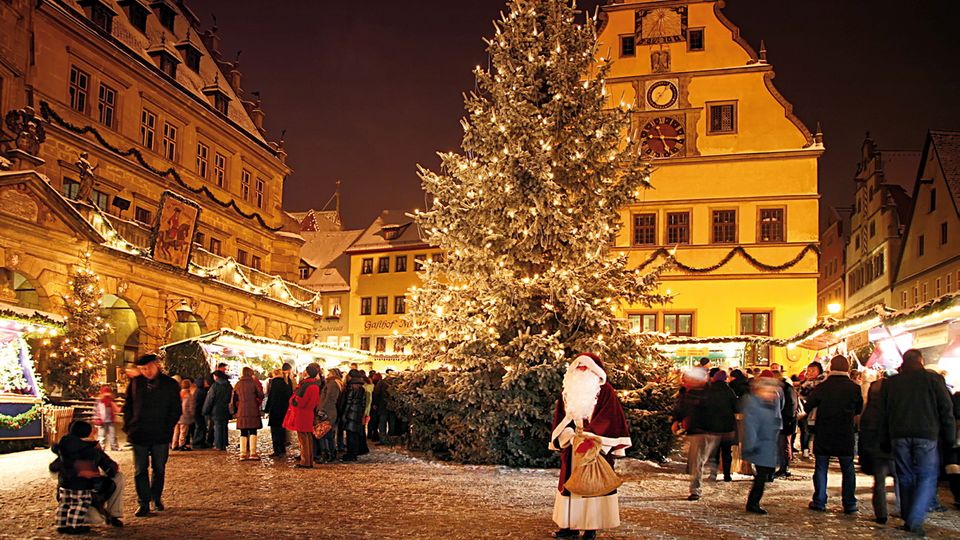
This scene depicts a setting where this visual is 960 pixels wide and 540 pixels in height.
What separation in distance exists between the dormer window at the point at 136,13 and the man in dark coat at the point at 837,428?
31.2 metres

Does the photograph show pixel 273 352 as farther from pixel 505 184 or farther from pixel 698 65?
pixel 698 65

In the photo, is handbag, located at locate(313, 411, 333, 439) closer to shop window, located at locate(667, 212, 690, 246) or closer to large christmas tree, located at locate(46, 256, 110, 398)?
large christmas tree, located at locate(46, 256, 110, 398)

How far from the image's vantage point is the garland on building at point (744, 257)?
3334 cm

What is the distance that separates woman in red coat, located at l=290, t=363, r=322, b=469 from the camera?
15190 millimetres

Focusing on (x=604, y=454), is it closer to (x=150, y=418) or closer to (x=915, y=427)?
(x=915, y=427)

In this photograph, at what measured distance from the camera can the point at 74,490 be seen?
865cm

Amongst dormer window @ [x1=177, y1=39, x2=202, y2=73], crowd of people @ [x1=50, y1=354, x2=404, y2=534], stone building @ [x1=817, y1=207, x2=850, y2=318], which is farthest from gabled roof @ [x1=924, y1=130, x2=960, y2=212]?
dormer window @ [x1=177, y1=39, x2=202, y2=73]

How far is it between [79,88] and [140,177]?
4366 millimetres

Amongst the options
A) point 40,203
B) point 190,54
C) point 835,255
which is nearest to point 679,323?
point 40,203

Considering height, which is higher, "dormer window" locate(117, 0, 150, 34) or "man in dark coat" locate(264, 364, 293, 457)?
"dormer window" locate(117, 0, 150, 34)

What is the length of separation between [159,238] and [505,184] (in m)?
18.7

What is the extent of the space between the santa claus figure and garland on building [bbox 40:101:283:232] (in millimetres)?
23438

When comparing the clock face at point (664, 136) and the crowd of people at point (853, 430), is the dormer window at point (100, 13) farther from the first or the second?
the crowd of people at point (853, 430)

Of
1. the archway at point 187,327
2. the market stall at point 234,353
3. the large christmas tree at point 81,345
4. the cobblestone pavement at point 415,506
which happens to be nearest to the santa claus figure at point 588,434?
the cobblestone pavement at point 415,506
